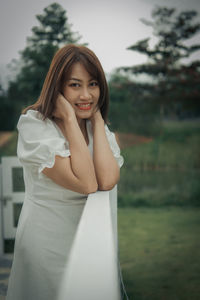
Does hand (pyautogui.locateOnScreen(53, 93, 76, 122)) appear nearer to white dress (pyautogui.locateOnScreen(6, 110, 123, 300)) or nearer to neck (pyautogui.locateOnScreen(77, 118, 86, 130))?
white dress (pyautogui.locateOnScreen(6, 110, 123, 300))

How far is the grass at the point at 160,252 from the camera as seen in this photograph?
2.51 meters

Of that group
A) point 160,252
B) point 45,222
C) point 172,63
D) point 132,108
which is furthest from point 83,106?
point 172,63

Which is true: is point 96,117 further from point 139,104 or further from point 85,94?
point 139,104

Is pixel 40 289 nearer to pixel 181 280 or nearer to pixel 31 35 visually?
pixel 181 280

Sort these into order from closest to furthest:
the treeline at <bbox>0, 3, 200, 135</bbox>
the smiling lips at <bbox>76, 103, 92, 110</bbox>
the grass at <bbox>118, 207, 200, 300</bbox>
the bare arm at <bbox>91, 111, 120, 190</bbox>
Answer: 1. the bare arm at <bbox>91, 111, 120, 190</bbox>
2. the smiling lips at <bbox>76, 103, 92, 110</bbox>
3. the grass at <bbox>118, 207, 200, 300</bbox>
4. the treeline at <bbox>0, 3, 200, 135</bbox>

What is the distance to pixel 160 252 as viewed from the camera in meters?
3.37

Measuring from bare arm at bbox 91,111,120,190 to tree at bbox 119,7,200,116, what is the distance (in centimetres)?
370

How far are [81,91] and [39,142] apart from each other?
29 cm

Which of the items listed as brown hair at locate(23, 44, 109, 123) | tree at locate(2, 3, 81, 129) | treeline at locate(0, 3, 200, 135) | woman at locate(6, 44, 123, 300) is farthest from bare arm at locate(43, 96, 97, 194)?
treeline at locate(0, 3, 200, 135)

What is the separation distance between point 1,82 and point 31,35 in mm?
751

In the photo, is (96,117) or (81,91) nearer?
(81,91)

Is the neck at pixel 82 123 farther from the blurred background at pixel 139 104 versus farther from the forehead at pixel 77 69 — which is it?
the blurred background at pixel 139 104

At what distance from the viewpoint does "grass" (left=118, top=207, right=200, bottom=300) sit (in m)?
2.51

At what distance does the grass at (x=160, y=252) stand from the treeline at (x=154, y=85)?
1.41 m
